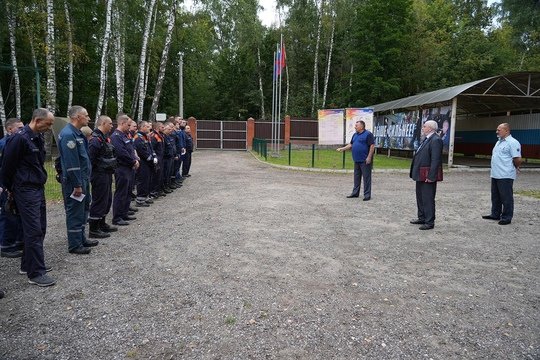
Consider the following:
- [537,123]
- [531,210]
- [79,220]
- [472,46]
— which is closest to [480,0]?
[472,46]

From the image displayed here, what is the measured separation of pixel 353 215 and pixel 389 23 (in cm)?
3147

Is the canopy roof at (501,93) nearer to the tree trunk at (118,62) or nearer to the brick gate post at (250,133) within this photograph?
the brick gate post at (250,133)

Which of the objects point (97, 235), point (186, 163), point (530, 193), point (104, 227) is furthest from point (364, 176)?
point (186, 163)

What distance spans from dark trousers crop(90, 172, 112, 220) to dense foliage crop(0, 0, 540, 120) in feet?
64.2

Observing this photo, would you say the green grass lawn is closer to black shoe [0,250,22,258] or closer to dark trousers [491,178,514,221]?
dark trousers [491,178,514,221]

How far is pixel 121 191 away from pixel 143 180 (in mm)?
1820

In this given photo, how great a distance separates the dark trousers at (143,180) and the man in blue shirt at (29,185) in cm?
427

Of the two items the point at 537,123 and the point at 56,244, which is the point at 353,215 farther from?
the point at 537,123

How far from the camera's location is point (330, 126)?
18953mm

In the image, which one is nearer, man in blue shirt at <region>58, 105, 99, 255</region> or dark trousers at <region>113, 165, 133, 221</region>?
man in blue shirt at <region>58, 105, 99, 255</region>

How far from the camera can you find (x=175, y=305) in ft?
12.9

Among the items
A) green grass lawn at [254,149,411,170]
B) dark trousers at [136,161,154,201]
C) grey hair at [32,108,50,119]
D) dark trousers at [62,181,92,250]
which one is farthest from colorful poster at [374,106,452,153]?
grey hair at [32,108,50,119]

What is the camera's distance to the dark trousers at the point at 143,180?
8953 millimetres

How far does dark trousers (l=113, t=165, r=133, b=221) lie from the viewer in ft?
23.6
